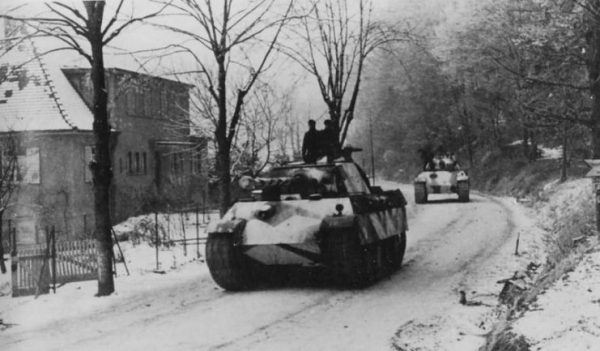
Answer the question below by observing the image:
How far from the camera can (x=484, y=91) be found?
40.2m

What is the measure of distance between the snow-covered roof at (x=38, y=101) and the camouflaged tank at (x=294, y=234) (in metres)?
17.9

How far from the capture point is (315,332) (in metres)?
8.36

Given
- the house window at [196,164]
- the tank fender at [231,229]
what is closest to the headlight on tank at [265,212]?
the tank fender at [231,229]

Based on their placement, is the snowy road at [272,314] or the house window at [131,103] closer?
the snowy road at [272,314]

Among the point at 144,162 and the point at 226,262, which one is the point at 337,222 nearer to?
the point at 226,262

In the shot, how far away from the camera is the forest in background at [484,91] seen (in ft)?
73.6

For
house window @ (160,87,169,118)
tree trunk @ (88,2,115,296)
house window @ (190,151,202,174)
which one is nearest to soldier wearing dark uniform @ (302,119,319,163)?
tree trunk @ (88,2,115,296)

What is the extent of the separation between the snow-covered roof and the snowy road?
16.6 meters

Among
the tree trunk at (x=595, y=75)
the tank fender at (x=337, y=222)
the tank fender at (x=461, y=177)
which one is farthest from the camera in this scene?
the tank fender at (x=461, y=177)

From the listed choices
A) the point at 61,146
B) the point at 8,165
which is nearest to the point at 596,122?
the point at 8,165

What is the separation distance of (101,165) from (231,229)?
6.94ft

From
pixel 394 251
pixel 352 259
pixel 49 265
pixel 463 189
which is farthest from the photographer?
pixel 463 189

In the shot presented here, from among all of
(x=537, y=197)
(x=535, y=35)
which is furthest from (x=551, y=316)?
(x=537, y=197)

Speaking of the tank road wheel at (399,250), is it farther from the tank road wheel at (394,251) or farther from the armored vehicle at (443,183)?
the armored vehicle at (443,183)
